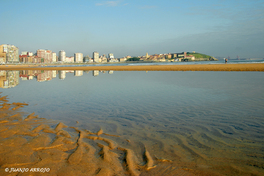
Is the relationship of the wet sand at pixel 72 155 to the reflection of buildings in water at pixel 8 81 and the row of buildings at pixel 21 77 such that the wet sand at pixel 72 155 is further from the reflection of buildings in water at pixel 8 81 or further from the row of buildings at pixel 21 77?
the row of buildings at pixel 21 77

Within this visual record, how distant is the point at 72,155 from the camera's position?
315 cm

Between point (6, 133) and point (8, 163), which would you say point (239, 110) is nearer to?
point (8, 163)

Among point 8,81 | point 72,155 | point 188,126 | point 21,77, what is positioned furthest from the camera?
point 21,77

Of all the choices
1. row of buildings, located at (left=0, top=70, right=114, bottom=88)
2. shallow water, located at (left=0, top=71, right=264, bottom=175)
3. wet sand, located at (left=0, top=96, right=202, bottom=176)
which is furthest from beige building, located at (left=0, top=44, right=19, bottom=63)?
wet sand, located at (left=0, top=96, right=202, bottom=176)

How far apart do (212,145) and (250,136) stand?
43.1 inches

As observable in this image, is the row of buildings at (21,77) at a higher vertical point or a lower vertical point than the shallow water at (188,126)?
higher

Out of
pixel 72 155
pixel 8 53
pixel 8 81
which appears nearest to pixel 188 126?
Answer: pixel 72 155

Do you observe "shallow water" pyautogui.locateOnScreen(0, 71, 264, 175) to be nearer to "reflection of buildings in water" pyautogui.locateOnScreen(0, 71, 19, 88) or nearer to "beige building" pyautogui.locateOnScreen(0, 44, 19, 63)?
"reflection of buildings in water" pyautogui.locateOnScreen(0, 71, 19, 88)

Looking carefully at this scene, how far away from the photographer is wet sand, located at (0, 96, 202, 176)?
105 inches

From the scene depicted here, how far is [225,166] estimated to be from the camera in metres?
2.79

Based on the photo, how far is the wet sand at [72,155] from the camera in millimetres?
2668

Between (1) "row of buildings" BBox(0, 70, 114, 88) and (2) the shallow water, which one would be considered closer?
(2) the shallow water

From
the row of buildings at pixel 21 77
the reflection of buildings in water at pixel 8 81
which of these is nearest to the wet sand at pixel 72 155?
the reflection of buildings in water at pixel 8 81

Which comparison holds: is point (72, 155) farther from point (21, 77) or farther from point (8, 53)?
point (8, 53)
